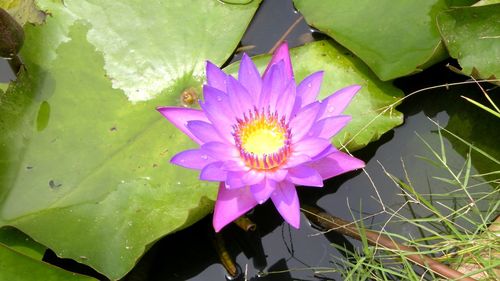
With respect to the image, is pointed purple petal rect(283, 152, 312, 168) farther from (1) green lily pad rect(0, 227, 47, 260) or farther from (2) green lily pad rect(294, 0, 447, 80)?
(1) green lily pad rect(0, 227, 47, 260)

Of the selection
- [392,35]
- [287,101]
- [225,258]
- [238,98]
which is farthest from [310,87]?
[225,258]

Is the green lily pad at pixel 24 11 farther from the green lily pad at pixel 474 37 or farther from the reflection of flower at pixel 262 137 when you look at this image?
the green lily pad at pixel 474 37

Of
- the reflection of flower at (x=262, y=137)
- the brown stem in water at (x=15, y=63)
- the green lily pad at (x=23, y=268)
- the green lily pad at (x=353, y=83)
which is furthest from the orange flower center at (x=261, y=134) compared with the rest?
the brown stem in water at (x=15, y=63)

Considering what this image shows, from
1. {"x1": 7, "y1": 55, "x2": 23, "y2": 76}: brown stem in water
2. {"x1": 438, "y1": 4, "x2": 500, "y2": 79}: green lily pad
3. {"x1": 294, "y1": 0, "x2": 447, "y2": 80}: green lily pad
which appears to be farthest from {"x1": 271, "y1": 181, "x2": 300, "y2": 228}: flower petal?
{"x1": 7, "y1": 55, "x2": 23, "y2": 76}: brown stem in water

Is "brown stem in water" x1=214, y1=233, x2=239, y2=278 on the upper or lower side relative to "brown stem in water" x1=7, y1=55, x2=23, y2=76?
lower

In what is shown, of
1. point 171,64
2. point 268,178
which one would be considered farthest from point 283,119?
point 171,64
